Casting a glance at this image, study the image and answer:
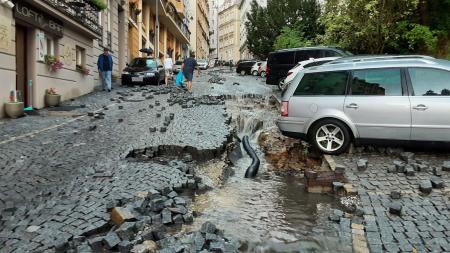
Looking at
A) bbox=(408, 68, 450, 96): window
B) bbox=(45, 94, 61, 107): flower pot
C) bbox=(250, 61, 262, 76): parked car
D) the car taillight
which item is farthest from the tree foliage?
bbox=(250, 61, 262, 76): parked car

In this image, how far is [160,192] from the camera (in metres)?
6.02

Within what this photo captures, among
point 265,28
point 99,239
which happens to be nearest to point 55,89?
point 99,239

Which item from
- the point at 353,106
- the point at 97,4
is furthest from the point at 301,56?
the point at 353,106

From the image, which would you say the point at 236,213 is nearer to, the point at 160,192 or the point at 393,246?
the point at 160,192

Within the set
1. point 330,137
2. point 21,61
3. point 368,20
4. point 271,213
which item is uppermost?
point 368,20

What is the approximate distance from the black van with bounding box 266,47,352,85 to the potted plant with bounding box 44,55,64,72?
9345 mm

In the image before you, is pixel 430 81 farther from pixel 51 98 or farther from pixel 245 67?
pixel 245 67

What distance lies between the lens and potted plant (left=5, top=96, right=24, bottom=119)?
12.0 metres

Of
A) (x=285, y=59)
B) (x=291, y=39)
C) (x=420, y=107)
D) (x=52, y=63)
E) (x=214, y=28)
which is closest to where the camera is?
(x=420, y=107)

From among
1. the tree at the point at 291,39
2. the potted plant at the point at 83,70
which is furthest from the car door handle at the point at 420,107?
the tree at the point at 291,39

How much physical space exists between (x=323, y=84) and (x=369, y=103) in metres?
0.98

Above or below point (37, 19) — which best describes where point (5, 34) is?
below

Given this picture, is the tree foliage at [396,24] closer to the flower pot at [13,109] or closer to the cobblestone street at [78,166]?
the cobblestone street at [78,166]

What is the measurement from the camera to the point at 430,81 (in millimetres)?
7922
